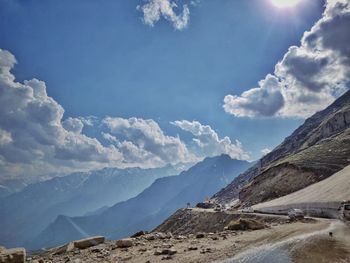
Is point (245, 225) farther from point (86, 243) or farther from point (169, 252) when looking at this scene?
point (86, 243)

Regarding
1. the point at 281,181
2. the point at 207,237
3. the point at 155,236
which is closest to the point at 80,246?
the point at 155,236

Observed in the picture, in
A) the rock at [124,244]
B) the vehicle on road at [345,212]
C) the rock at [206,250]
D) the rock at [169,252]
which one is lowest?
the rock at [206,250]

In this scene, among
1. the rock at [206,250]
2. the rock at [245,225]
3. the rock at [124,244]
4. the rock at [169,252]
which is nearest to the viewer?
the rock at [169,252]

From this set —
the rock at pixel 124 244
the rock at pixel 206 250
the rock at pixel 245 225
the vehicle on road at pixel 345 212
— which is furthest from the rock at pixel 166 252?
the vehicle on road at pixel 345 212

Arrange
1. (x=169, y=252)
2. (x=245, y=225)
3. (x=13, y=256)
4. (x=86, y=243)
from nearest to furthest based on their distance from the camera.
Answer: (x=13, y=256)
(x=169, y=252)
(x=86, y=243)
(x=245, y=225)

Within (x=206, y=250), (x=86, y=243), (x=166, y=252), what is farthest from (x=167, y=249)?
(x=86, y=243)

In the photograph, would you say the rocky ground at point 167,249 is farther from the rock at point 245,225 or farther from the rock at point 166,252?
the rock at point 245,225

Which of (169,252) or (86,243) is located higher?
(86,243)

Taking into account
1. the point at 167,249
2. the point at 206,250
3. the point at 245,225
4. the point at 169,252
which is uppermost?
the point at 245,225

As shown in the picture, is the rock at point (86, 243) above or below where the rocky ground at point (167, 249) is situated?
above

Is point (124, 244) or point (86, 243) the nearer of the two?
point (124, 244)

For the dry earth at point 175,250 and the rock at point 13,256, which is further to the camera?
the dry earth at point 175,250

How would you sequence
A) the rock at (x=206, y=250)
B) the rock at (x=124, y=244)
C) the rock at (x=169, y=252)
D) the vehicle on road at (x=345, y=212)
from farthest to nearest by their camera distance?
1. the vehicle on road at (x=345, y=212)
2. the rock at (x=124, y=244)
3. the rock at (x=206, y=250)
4. the rock at (x=169, y=252)

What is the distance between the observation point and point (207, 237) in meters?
35.5
